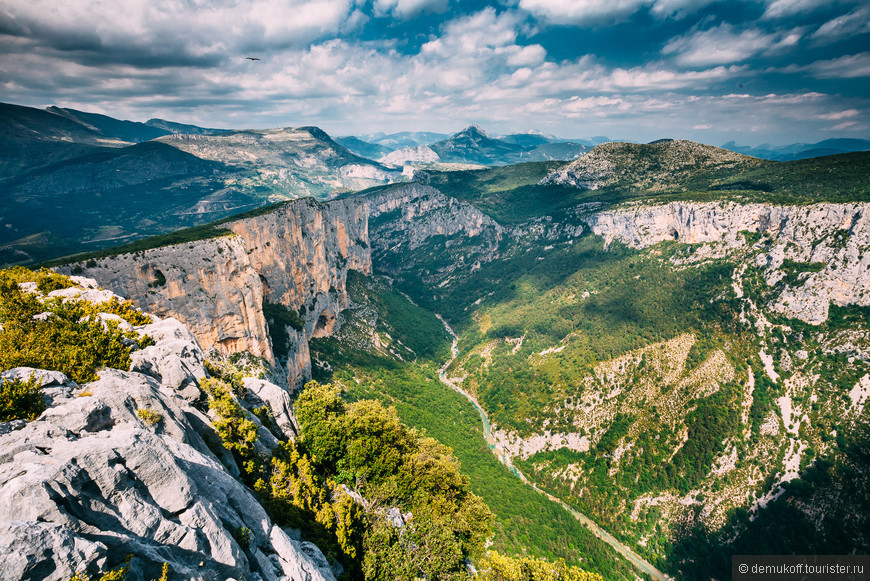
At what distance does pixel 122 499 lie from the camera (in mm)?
13359

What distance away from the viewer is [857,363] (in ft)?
283

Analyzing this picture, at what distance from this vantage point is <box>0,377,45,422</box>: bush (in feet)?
49.3

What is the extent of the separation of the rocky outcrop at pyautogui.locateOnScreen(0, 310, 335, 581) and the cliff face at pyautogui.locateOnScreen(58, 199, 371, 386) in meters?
45.2

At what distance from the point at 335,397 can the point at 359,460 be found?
8308mm

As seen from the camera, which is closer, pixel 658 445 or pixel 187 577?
pixel 187 577

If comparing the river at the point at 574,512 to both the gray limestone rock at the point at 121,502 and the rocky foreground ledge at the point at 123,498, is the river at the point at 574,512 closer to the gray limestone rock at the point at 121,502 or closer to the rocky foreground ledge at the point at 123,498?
the rocky foreground ledge at the point at 123,498

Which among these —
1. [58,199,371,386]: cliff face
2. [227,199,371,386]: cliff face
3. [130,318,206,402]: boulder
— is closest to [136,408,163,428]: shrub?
[130,318,206,402]: boulder

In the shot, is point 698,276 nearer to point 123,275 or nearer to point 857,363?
point 857,363

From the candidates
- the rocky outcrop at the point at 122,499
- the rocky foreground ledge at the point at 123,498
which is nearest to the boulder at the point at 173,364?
the rocky foreground ledge at the point at 123,498

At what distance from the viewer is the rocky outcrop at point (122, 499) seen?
10.7 m

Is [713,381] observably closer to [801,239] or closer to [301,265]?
[801,239]

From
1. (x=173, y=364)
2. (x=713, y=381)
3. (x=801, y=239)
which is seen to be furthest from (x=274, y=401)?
(x=801, y=239)

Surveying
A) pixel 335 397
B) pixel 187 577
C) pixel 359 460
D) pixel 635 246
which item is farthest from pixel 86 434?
pixel 635 246

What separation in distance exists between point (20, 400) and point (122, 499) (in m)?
7.18
